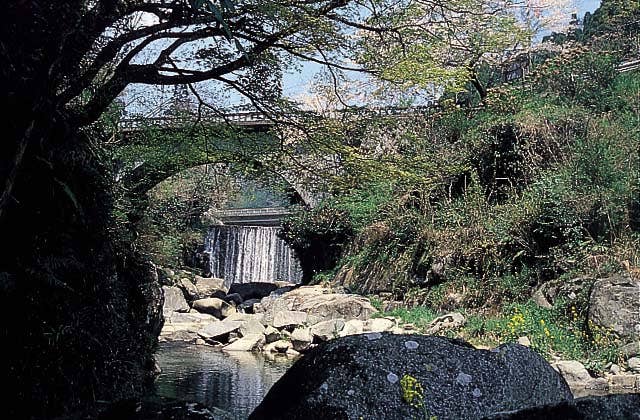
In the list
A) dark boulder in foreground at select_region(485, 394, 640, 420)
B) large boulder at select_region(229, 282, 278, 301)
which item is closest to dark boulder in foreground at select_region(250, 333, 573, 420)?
dark boulder in foreground at select_region(485, 394, 640, 420)

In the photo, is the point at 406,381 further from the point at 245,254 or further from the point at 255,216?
the point at 255,216

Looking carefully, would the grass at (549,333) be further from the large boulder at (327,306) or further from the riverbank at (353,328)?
the large boulder at (327,306)

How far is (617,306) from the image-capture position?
314 inches

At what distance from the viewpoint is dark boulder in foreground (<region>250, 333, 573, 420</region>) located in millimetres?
3518

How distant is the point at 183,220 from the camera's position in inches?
756

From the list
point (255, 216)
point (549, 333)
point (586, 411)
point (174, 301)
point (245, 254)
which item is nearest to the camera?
point (586, 411)

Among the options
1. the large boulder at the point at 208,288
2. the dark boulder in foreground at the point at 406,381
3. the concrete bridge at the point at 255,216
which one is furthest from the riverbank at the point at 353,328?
the concrete bridge at the point at 255,216

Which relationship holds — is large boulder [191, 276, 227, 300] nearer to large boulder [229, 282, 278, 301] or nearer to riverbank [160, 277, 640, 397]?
large boulder [229, 282, 278, 301]

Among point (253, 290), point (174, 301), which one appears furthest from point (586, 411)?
point (253, 290)

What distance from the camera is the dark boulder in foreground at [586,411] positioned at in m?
1.49

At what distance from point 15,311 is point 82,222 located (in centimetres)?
91

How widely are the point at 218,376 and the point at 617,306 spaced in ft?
16.2

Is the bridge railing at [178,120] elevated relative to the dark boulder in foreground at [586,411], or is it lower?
elevated

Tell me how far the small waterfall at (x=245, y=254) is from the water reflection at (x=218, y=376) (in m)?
11.3
